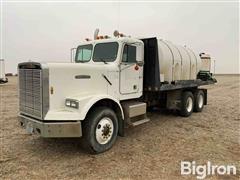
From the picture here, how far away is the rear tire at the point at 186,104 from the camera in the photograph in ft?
30.9

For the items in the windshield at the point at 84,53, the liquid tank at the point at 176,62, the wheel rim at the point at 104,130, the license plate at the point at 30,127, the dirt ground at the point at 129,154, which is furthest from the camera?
the liquid tank at the point at 176,62

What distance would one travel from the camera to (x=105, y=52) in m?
6.45

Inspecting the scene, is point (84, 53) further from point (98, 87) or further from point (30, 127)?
point (30, 127)

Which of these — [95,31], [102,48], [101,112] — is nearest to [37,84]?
[101,112]

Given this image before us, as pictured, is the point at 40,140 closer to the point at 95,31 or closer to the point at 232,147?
the point at 95,31

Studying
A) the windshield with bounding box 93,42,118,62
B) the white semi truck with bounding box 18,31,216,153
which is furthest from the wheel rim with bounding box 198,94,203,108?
the windshield with bounding box 93,42,118,62

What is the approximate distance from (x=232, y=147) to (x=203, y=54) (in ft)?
23.1

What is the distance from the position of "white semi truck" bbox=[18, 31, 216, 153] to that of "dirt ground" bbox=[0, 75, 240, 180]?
0.50 meters

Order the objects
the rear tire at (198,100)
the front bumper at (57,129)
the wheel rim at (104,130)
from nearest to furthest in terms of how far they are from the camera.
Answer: the front bumper at (57,129) → the wheel rim at (104,130) → the rear tire at (198,100)

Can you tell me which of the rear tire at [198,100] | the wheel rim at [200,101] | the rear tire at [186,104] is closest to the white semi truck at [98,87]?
the rear tire at [186,104]

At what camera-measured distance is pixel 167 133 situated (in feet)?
23.1

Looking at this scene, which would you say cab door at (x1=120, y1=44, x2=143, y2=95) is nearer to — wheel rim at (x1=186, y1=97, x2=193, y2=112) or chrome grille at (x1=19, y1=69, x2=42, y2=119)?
chrome grille at (x1=19, y1=69, x2=42, y2=119)

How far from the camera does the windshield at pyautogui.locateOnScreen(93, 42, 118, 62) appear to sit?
6.24 meters

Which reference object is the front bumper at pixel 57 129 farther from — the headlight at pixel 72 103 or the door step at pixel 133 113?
the door step at pixel 133 113
